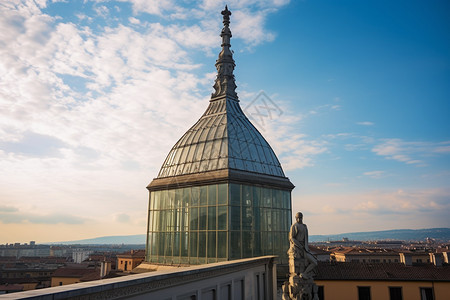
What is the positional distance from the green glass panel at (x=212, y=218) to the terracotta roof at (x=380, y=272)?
41.8 feet

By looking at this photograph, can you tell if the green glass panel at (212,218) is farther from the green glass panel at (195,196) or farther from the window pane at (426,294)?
the window pane at (426,294)

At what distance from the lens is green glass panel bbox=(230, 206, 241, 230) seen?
102 ft

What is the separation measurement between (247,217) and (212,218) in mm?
3452

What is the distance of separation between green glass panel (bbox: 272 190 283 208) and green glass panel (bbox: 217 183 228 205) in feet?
21.5

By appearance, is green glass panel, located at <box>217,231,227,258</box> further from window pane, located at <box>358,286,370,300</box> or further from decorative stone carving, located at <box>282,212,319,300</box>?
window pane, located at <box>358,286,370,300</box>

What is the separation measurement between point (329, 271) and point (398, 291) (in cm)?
675

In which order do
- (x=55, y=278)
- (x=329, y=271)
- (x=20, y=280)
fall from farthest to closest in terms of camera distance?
(x=20, y=280)
(x=55, y=278)
(x=329, y=271)

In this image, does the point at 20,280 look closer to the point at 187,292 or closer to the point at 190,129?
the point at 190,129

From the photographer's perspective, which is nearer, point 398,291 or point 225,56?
point 398,291

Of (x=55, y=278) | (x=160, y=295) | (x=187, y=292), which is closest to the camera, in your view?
(x=160, y=295)

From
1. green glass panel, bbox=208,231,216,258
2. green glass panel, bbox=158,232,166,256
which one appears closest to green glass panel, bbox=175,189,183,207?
green glass panel, bbox=158,232,166,256

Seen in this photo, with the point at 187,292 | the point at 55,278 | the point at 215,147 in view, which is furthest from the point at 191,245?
the point at 55,278

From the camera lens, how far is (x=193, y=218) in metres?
33.1

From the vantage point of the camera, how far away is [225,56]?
4441 cm
